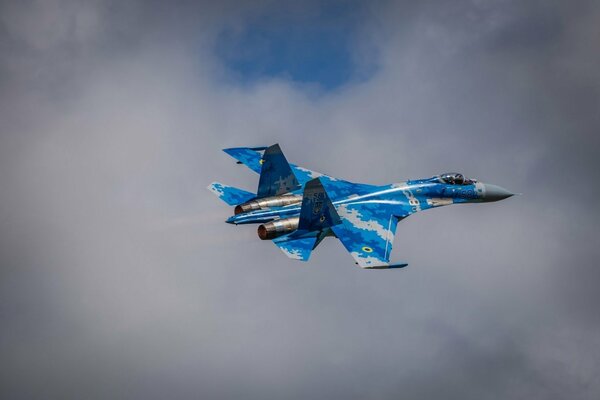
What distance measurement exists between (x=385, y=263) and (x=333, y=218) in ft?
15.6

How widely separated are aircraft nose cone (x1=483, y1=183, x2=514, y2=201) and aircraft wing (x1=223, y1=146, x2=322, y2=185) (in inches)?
514

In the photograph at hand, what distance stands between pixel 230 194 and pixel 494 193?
68.9 feet

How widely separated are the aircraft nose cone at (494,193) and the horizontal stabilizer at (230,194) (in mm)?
18927

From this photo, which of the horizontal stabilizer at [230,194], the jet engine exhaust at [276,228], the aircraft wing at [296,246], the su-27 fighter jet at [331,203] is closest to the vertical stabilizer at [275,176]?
the su-27 fighter jet at [331,203]

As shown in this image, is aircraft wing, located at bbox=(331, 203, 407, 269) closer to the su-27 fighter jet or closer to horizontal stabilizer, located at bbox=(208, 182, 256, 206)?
the su-27 fighter jet

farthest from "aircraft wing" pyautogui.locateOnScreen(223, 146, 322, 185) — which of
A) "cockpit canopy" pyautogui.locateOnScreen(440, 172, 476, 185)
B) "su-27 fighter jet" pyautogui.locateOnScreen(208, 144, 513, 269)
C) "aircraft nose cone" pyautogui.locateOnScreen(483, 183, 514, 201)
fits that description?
"aircraft nose cone" pyautogui.locateOnScreen(483, 183, 514, 201)

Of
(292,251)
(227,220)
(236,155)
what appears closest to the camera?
(292,251)

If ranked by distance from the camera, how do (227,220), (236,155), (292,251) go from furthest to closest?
(236,155)
(227,220)
(292,251)

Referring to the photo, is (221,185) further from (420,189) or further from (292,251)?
(420,189)

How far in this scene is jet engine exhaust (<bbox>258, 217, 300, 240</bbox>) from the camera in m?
61.7

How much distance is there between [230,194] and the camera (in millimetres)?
66625

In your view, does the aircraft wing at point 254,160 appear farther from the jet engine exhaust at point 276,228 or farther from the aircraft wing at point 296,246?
the aircraft wing at point 296,246

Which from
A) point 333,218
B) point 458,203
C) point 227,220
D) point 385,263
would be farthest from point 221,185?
point 458,203

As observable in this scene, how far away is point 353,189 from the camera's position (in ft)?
227
